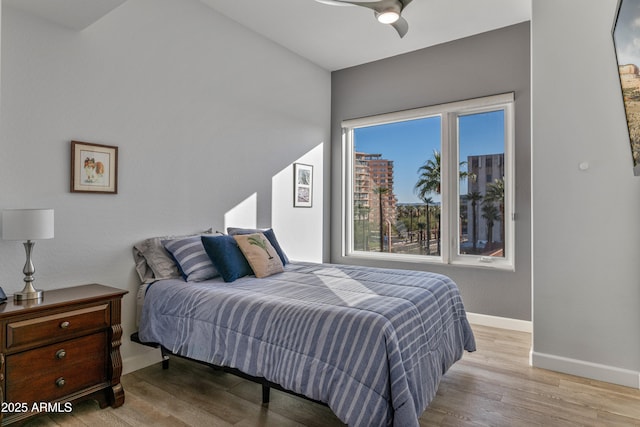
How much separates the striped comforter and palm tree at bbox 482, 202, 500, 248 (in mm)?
1511

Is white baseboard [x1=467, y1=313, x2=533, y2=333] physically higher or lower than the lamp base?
lower

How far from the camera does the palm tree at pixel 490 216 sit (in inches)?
155

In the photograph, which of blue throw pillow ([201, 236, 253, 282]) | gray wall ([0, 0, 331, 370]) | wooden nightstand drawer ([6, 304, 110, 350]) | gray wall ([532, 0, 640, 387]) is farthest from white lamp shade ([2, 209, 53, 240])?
gray wall ([532, 0, 640, 387])

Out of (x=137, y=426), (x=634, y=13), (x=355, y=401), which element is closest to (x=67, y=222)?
(x=137, y=426)

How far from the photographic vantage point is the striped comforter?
1733 millimetres

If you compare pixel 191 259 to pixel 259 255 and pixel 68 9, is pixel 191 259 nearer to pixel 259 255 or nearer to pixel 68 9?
pixel 259 255

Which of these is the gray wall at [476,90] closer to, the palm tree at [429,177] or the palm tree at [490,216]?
the palm tree at [490,216]

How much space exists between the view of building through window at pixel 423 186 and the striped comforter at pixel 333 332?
5.16 feet

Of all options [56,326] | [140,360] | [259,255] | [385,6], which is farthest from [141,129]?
[385,6]

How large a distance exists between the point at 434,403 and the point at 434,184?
8.47ft

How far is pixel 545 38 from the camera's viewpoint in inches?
115

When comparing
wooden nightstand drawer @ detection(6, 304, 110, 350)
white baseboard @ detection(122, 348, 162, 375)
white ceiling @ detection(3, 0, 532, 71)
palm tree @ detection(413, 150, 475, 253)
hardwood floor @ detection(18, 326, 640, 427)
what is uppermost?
white ceiling @ detection(3, 0, 532, 71)

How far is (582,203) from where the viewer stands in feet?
9.09

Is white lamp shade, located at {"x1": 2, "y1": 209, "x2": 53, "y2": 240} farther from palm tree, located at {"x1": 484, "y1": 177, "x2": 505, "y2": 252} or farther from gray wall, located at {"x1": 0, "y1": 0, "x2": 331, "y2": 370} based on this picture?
palm tree, located at {"x1": 484, "y1": 177, "x2": 505, "y2": 252}
